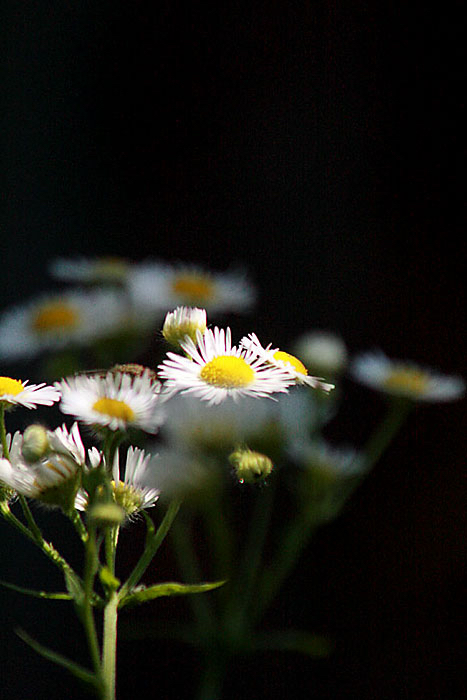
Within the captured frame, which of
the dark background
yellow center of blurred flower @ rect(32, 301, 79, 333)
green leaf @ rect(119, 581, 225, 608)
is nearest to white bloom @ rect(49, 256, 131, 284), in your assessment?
yellow center of blurred flower @ rect(32, 301, 79, 333)

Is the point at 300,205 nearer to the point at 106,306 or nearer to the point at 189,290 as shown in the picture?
the point at 189,290

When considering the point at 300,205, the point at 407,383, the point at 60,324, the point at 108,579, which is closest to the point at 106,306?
the point at 60,324

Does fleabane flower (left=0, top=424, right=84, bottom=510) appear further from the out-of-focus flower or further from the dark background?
the dark background

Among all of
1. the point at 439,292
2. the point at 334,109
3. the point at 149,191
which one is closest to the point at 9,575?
the point at 149,191

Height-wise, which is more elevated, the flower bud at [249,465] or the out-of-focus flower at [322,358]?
the out-of-focus flower at [322,358]

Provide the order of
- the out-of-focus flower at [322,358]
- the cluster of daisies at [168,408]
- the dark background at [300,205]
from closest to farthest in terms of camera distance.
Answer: the cluster of daisies at [168,408]
the out-of-focus flower at [322,358]
the dark background at [300,205]

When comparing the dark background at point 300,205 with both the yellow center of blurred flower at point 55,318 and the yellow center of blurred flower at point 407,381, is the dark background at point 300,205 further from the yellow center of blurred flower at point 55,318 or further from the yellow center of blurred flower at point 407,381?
the yellow center of blurred flower at point 55,318

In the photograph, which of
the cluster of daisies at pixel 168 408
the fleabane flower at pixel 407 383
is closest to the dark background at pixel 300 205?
the fleabane flower at pixel 407 383
